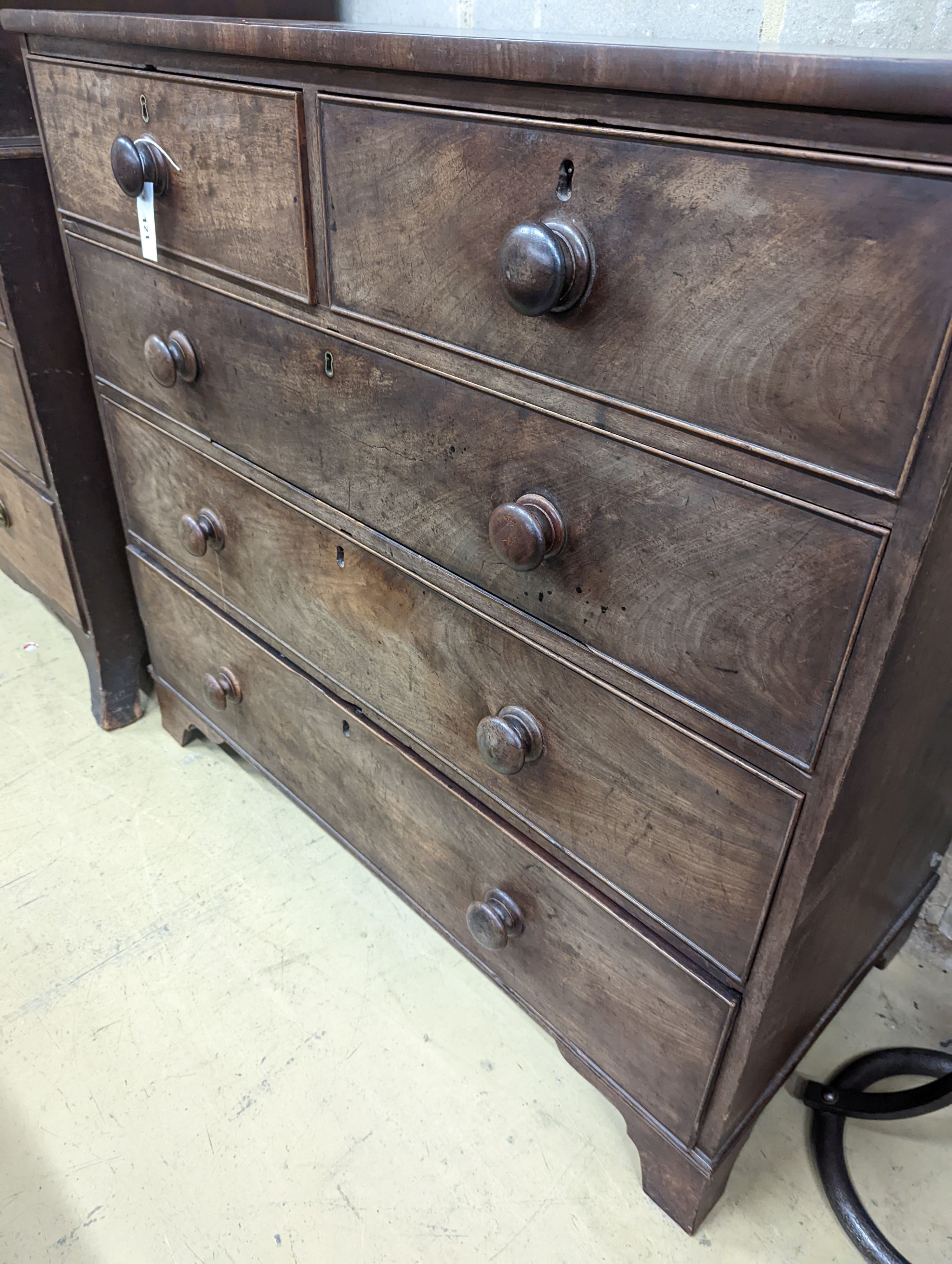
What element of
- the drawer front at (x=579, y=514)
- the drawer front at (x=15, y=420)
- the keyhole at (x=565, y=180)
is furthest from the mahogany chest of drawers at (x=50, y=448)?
the keyhole at (x=565, y=180)

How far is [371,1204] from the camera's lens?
971 mm

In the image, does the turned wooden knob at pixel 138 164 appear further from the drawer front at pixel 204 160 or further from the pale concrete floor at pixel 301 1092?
the pale concrete floor at pixel 301 1092

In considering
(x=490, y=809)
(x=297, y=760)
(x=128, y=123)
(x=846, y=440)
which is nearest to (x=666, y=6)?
(x=128, y=123)

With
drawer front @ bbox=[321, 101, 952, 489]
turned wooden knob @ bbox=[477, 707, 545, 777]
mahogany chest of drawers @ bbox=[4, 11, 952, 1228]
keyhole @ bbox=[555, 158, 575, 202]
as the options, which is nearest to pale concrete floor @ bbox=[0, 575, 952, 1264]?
mahogany chest of drawers @ bbox=[4, 11, 952, 1228]

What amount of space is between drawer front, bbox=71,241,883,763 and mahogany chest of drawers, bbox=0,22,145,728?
305mm

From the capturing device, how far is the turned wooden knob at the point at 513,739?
0.83 metres

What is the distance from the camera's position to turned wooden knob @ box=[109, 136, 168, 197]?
876 millimetres

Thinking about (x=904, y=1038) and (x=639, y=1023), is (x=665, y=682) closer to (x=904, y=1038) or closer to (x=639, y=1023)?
(x=639, y=1023)

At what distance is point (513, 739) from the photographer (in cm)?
83

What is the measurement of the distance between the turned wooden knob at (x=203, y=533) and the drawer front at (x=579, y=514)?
15cm

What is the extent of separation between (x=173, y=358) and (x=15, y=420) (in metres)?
0.54

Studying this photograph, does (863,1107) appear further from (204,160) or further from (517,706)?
(204,160)

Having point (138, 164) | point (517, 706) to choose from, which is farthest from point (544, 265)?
point (138, 164)

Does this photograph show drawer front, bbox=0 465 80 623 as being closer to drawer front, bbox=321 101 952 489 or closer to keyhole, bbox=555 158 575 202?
drawer front, bbox=321 101 952 489
